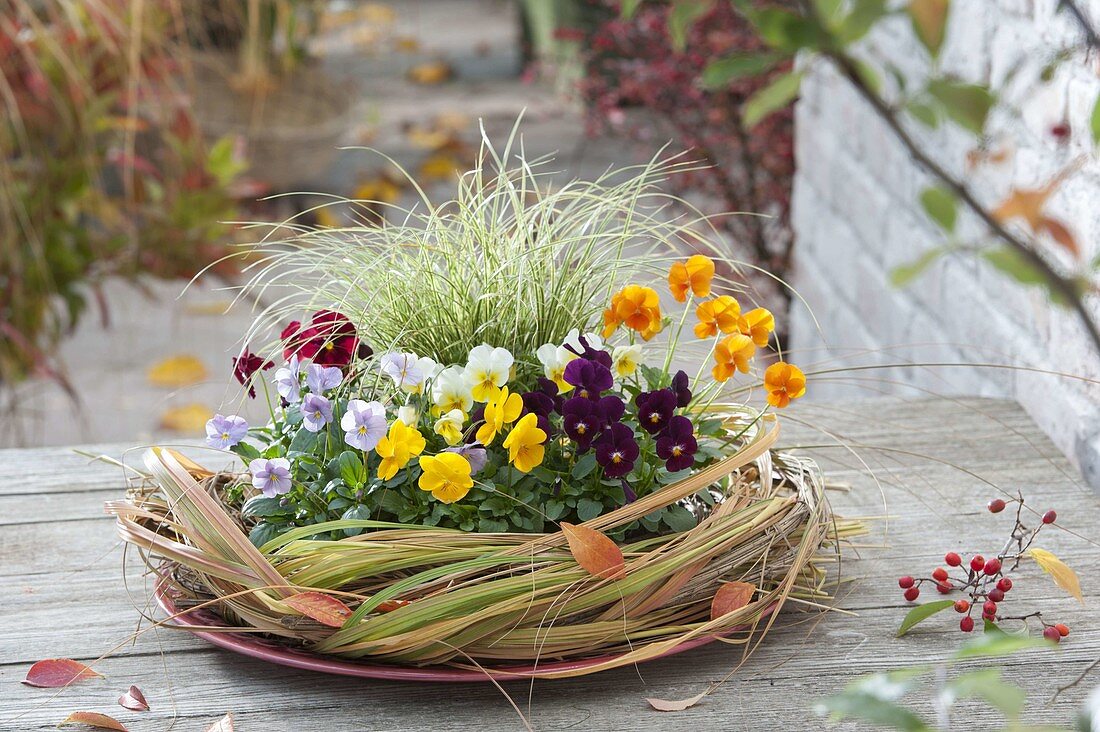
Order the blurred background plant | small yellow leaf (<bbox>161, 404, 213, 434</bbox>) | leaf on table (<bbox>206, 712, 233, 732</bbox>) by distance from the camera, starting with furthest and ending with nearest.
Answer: small yellow leaf (<bbox>161, 404, 213, 434</bbox>)
the blurred background plant
leaf on table (<bbox>206, 712, 233, 732</bbox>)

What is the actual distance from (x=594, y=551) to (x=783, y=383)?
0.69ft

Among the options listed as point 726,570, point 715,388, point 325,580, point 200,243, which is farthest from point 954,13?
point 200,243

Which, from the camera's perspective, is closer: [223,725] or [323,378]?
[223,725]

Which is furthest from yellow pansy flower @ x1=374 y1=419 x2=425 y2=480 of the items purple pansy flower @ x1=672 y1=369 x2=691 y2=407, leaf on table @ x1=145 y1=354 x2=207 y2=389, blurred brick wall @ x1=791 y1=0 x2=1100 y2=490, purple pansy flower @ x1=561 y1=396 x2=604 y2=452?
leaf on table @ x1=145 y1=354 x2=207 y2=389

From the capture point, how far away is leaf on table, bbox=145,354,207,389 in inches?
121

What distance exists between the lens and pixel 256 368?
1000mm

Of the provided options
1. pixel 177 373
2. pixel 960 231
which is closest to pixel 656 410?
pixel 960 231

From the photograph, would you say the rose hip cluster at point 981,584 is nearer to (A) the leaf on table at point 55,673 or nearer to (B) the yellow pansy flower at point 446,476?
(B) the yellow pansy flower at point 446,476

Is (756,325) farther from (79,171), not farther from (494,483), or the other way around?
(79,171)

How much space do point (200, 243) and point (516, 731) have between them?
179 cm

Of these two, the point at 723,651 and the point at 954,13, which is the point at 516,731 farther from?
the point at 954,13

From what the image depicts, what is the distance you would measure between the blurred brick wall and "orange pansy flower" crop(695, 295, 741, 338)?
7 centimetres

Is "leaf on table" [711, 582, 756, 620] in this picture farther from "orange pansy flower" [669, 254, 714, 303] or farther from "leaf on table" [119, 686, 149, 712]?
"leaf on table" [119, 686, 149, 712]

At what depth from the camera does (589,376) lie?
0.89m
